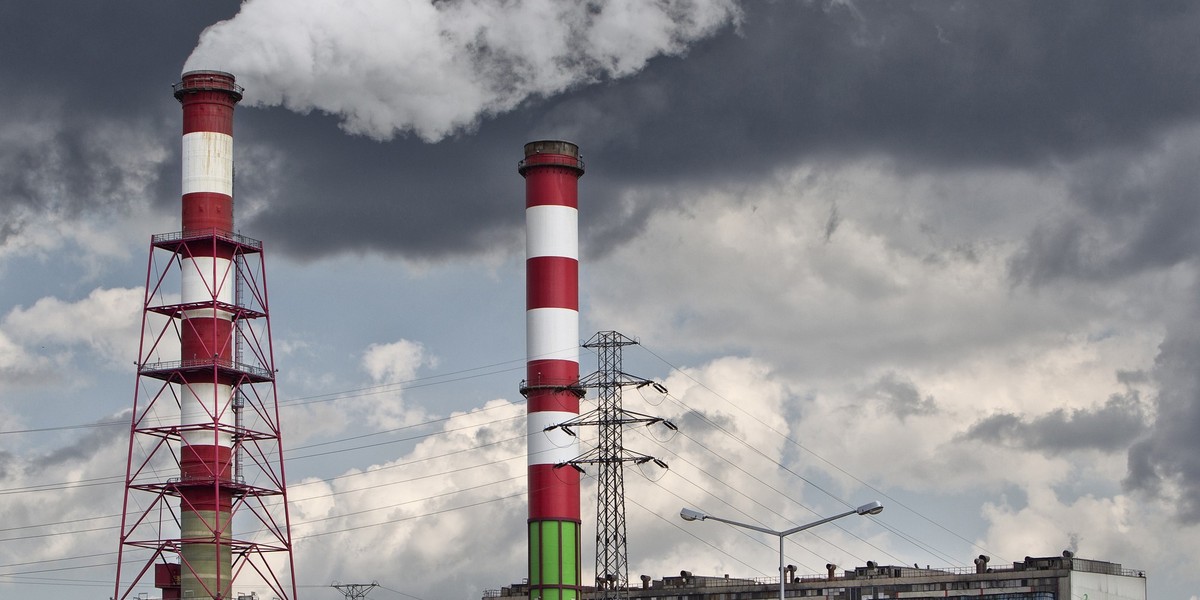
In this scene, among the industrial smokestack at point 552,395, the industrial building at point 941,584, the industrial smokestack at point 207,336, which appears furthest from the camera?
the industrial building at point 941,584

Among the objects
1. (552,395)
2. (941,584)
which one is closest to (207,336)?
(552,395)

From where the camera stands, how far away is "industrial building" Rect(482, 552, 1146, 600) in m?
110

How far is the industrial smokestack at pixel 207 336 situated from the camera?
74375 mm

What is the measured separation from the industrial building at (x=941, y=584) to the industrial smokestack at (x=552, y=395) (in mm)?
21101

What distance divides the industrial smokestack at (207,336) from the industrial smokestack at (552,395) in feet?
48.6

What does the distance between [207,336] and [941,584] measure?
5935cm

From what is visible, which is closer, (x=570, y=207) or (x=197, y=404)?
(x=197, y=404)

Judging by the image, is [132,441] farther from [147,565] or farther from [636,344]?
[636,344]

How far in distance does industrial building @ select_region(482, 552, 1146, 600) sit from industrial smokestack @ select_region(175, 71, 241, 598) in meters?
34.0

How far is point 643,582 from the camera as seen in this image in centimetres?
12875

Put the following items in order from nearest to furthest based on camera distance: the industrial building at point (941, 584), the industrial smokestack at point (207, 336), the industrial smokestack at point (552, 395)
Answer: the industrial smokestack at point (207, 336), the industrial smokestack at point (552, 395), the industrial building at point (941, 584)

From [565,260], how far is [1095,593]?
47407 mm

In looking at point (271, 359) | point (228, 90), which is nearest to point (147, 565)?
point (271, 359)

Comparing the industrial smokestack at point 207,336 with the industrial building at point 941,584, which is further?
the industrial building at point 941,584
